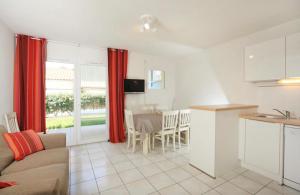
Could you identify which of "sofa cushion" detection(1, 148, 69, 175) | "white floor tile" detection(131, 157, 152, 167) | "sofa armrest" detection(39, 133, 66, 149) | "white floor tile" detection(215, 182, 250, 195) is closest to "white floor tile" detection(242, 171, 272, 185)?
"white floor tile" detection(215, 182, 250, 195)

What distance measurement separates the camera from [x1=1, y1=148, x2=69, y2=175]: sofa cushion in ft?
5.43

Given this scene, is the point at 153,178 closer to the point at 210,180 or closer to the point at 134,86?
the point at 210,180

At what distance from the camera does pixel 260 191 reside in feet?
6.56

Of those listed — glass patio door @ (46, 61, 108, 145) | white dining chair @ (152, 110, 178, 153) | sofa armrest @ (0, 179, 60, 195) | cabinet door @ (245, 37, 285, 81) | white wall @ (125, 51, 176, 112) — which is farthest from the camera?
white wall @ (125, 51, 176, 112)

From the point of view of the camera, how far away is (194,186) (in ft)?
6.92

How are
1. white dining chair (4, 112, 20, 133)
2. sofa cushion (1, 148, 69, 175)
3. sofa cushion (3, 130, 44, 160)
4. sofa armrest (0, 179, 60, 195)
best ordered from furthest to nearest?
1. white dining chair (4, 112, 20, 133)
2. sofa cushion (3, 130, 44, 160)
3. sofa cushion (1, 148, 69, 175)
4. sofa armrest (0, 179, 60, 195)

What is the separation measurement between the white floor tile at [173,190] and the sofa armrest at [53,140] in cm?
169

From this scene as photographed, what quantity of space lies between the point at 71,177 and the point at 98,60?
2815 millimetres

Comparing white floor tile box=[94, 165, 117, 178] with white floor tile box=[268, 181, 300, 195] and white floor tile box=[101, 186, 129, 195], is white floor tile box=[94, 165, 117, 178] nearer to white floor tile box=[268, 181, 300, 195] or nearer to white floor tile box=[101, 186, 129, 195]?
white floor tile box=[101, 186, 129, 195]

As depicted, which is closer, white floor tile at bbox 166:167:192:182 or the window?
white floor tile at bbox 166:167:192:182

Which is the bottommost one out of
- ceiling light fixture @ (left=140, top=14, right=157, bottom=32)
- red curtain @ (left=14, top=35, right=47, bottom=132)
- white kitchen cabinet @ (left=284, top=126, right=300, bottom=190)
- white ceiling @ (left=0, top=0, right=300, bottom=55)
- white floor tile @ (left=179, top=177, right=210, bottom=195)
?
white floor tile @ (left=179, top=177, right=210, bottom=195)

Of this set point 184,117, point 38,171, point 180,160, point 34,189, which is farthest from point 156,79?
point 34,189

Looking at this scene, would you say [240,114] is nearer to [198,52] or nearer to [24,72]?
[198,52]

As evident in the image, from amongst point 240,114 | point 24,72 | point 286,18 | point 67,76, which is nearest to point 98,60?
point 67,76
